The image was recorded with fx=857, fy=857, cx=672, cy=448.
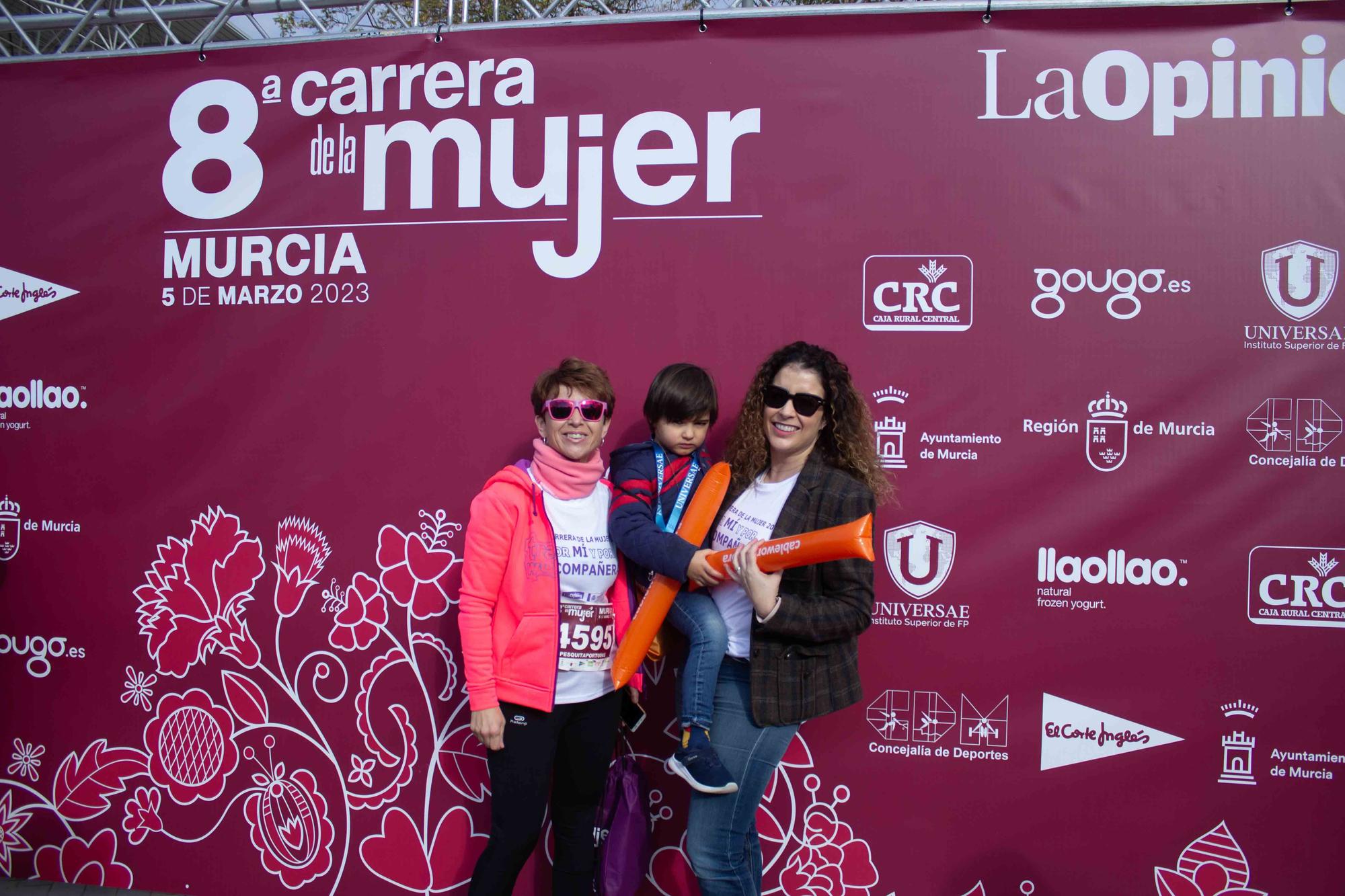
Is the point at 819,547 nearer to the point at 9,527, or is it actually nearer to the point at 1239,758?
the point at 1239,758

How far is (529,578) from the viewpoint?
2102mm

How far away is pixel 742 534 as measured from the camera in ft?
6.86

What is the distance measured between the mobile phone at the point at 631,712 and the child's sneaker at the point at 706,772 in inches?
13.1

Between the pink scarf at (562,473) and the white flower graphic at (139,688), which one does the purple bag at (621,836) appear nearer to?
the pink scarf at (562,473)

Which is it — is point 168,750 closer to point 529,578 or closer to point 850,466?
point 529,578

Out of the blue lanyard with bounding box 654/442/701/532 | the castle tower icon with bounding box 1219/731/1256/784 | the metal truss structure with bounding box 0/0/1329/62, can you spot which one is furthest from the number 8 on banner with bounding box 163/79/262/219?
the castle tower icon with bounding box 1219/731/1256/784

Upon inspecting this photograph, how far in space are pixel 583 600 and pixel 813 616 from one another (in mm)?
579

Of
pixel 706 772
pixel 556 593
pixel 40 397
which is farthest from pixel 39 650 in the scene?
pixel 706 772

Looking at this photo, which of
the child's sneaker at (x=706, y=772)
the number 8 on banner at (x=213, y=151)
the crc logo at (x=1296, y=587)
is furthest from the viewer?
the number 8 on banner at (x=213, y=151)

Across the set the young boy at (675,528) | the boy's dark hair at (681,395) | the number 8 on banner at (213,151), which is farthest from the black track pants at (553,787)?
the number 8 on banner at (213,151)

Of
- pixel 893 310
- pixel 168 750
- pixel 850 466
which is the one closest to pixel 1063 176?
pixel 893 310

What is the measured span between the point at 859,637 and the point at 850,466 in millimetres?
703

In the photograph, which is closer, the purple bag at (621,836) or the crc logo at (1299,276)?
the purple bag at (621,836)

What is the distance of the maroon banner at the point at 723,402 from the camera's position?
2482mm
